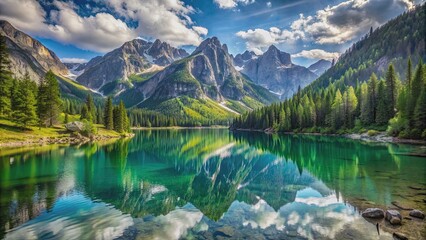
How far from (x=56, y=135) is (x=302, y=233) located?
9508 cm

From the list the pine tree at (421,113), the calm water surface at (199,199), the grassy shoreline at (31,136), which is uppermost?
the pine tree at (421,113)

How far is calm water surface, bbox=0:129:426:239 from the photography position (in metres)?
18.6

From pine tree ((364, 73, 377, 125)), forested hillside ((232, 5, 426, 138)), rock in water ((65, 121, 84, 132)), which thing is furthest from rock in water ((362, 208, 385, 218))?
rock in water ((65, 121, 84, 132))

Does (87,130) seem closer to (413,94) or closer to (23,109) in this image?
(23,109)

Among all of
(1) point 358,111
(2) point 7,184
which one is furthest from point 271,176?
(1) point 358,111

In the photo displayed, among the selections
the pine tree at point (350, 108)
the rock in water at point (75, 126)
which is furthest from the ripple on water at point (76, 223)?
the pine tree at point (350, 108)

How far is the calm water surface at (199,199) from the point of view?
61.1 feet

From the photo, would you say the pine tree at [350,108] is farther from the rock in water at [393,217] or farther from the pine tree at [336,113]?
the rock in water at [393,217]

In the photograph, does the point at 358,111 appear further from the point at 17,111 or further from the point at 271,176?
the point at 17,111

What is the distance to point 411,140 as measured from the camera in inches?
2837

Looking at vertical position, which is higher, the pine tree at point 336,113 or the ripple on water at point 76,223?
the pine tree at point 336,113

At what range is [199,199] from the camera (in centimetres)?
2816

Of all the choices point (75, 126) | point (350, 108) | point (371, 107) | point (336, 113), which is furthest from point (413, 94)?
point (75, 126)

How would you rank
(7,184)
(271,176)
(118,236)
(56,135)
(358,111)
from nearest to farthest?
(118,236) < (7,184) < (271,176) < (56,135) < (358,111)
